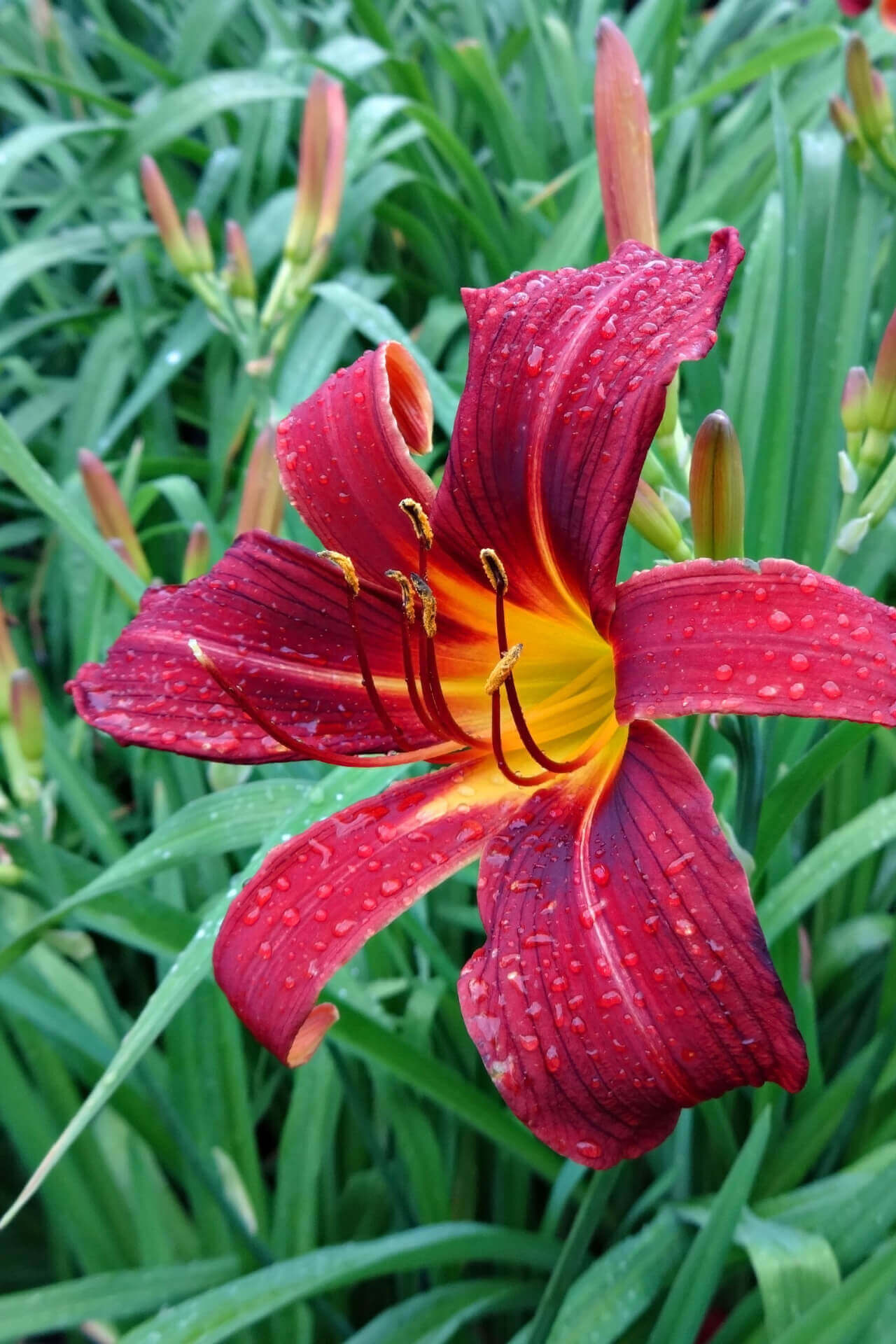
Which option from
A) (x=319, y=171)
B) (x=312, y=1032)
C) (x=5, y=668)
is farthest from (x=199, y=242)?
(x=312, y=1032)

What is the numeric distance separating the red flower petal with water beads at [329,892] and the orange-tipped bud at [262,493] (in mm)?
441

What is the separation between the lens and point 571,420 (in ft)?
2.10

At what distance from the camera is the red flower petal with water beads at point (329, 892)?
24.8 inches

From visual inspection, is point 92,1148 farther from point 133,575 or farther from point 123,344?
point 123,344

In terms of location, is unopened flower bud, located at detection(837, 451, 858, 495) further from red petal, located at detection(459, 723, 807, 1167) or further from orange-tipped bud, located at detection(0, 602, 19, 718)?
orange-tipped bud, located at detection(0, 602, 19, 718)

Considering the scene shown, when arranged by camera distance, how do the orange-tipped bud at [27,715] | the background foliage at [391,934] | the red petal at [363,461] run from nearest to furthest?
the red petal at [363,461]
the background foliage at [391,934]
the orange-tipped bud at [27,715]

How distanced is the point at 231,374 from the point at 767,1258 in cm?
160

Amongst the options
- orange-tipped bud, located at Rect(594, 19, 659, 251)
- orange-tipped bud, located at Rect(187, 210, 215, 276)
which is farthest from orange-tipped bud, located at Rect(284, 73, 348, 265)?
orange-tipped bud, located at Rect(594, 19, 659, 251)

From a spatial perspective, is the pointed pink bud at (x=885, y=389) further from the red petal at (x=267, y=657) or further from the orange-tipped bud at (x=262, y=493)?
the orange-tipped bud at (x=262, y=493)

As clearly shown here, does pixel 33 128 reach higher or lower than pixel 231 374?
higher

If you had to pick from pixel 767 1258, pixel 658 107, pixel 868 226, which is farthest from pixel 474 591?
pixel 658 107

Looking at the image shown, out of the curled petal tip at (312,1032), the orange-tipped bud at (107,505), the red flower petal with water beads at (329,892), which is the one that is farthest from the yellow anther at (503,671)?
the orange-tipped bud at (107,505)

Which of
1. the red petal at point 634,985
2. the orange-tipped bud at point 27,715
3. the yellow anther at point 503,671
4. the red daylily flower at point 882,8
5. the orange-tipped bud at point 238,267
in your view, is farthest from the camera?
the red daylily flower at point 882,8

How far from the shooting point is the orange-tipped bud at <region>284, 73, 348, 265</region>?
128 centimetres
